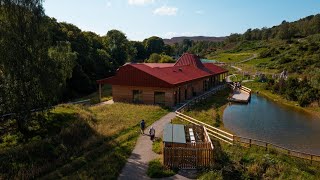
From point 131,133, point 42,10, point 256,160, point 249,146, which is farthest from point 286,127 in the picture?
point 42,10

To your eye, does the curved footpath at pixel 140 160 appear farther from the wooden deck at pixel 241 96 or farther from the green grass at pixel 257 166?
the wooden deck at pixel 241 96

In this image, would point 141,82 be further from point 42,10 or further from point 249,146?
point 249,146

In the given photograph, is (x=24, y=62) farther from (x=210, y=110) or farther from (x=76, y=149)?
(x=210, y=110)

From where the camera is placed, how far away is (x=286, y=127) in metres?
Answer: 32.1

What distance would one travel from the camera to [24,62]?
22281 mm

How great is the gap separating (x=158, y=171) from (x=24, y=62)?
12477 mm

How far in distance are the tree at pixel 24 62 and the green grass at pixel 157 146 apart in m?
8.81

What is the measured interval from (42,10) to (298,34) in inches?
6154

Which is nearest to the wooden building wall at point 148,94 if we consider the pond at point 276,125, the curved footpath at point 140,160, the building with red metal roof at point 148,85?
the building with red metal roof at point 148,85

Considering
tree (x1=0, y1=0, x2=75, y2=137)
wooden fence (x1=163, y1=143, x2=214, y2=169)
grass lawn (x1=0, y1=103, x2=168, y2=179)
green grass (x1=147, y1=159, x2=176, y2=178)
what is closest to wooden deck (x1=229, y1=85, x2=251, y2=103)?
grass lawn (x1=0, y1=103, x2=168, y2=179)

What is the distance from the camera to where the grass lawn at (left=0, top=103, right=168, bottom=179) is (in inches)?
683

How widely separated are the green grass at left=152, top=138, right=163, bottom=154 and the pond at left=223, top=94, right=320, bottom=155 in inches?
354

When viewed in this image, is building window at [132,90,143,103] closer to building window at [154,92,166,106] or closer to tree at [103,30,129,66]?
building window at [154,92,166,106]

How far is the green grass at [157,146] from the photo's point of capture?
68.3ft
